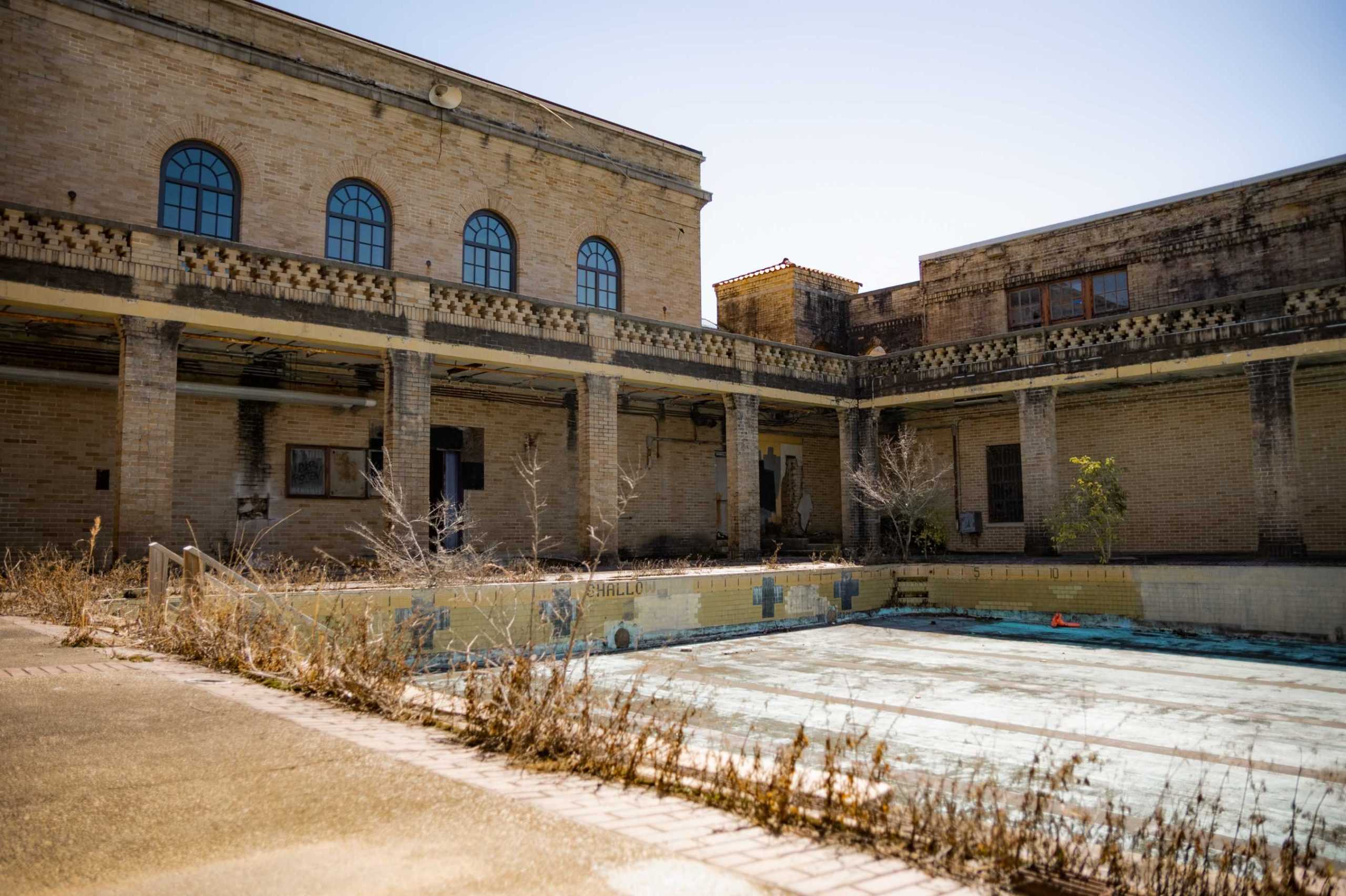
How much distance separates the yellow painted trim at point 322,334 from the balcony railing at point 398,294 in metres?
0.33

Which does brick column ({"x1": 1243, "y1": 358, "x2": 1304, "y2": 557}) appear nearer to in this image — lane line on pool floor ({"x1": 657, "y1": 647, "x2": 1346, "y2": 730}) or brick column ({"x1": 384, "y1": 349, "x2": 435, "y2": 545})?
lane line on pool floor ({"x1": 657, "y1": 647, "x2": 1346, "y2": 730})

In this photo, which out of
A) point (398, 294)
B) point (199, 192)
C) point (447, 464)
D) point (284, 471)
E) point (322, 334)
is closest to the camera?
point (322, 334)

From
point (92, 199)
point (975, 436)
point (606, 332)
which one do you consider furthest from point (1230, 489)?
point (92, 199)

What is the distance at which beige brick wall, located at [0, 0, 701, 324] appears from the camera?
15.1 metres

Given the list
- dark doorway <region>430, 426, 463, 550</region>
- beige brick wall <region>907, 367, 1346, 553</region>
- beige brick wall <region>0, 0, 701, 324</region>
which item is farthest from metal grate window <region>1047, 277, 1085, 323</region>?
dark doorway <region>430, 426, 463, 550</region>

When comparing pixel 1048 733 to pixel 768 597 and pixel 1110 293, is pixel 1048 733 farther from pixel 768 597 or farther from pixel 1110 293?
pixel 1110 293

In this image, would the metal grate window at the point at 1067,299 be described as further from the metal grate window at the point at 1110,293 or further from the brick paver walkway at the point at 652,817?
the brick paver walkway at the point at 652,817

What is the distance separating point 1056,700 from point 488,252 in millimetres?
15167

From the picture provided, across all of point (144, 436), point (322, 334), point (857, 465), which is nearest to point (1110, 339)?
point (857, 465)

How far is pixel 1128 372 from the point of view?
59.9 feet

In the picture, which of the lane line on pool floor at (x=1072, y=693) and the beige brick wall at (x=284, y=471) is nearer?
the lane line on pool floor at (x=1072, y=693)

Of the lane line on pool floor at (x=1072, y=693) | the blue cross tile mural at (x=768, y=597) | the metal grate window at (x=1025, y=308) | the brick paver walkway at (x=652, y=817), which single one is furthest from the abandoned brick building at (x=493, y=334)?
the brick paver walkway at (x=652, y=817)

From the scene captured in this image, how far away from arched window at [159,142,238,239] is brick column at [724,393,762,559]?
10318mm

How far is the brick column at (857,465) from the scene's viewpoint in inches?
848
